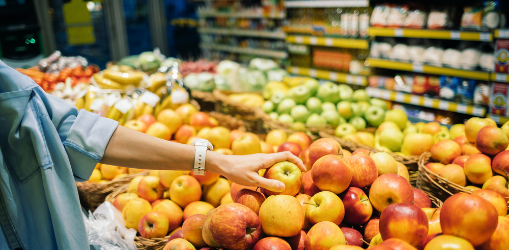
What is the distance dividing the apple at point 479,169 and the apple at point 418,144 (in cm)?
41

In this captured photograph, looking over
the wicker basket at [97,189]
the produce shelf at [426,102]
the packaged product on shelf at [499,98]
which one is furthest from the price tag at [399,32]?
the wicker basket at [97,189]

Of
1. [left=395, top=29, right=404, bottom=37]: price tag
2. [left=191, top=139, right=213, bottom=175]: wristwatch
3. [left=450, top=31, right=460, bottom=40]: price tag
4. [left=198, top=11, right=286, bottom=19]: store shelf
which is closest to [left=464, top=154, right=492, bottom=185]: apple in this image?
[left=191, top=139, right=213, bottom=175]: wristwatch

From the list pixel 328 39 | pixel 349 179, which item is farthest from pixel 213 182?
pixel 328 39

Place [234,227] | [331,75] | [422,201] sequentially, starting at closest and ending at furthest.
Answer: [234,227] → [422,201] → [331,75]

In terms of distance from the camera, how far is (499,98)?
315 centimetres

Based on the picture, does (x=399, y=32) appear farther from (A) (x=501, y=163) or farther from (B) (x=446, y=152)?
(A) (x=501, y=163)

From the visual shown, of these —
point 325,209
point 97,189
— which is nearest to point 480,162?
point 325,209

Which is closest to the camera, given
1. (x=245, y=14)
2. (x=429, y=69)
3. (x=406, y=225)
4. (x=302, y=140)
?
(x=406, y=225)

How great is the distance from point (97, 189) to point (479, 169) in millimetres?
1851

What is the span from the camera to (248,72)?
3928mm

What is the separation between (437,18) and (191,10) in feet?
19.8

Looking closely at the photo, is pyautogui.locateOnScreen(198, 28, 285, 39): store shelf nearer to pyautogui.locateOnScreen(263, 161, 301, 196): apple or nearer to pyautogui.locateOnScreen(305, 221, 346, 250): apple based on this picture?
pyautogui.locateOnScreen(263, 161, 301, 196): apple

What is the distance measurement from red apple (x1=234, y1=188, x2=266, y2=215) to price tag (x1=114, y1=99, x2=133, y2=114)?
1592 mm

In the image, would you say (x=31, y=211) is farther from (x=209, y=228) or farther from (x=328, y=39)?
(x=328, y=39)
